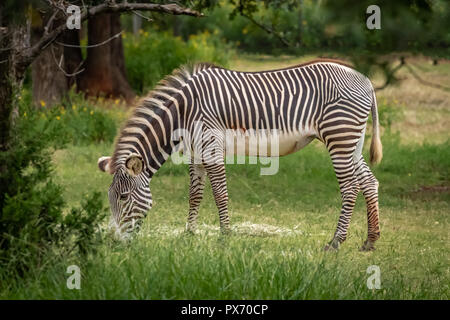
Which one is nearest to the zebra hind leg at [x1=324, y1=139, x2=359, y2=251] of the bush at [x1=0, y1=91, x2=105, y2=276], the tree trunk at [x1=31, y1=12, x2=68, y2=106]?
the bush at [x1=0, y1=91, x2=105, y2=276]

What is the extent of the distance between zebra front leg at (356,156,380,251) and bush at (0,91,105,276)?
10.7ft

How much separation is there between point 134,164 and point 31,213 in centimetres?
193

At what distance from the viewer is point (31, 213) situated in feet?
18.0

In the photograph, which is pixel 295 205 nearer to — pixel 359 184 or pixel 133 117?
pixel 359 184

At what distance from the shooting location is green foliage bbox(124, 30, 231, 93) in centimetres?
1884

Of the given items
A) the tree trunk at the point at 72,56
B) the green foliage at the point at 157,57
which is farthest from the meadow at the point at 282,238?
the green foliage at the point at 157,57

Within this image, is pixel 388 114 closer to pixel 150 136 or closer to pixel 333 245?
pixel 333 245

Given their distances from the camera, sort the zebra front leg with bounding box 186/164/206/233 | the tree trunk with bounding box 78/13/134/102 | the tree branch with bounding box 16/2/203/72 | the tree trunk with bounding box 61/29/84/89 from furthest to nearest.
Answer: the tree trunk with bounding box 78/13/134/102
the tree trunk with bounding box 61/29/84/89
the zebra front leg with bounding box 186/164/206/233
the tree branch with bounding box 16/2/203/72

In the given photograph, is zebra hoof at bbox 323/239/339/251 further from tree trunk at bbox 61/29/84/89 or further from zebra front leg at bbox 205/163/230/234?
tree trunk at bbox 61/29/84/89

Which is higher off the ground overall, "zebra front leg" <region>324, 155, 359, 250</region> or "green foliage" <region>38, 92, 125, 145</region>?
"zebra front leg" <region>324, 155, 359, 250</region>

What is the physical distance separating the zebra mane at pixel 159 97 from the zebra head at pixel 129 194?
176 mm

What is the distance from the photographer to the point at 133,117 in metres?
7.84

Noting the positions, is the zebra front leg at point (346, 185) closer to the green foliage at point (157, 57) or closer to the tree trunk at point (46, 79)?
the tree trunk at point (46, 79)

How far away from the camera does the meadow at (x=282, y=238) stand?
17.4 ft
